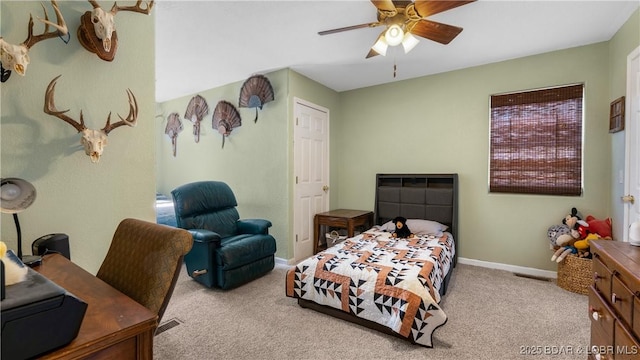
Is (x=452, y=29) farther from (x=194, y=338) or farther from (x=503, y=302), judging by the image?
(x=194, y=338)

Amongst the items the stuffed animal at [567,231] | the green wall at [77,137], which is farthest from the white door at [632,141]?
the green wall at [77,137]

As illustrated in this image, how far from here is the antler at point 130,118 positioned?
179 centimetres

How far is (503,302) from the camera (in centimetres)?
251

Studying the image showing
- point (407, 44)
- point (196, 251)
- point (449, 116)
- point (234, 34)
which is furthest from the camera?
point (449, 116)

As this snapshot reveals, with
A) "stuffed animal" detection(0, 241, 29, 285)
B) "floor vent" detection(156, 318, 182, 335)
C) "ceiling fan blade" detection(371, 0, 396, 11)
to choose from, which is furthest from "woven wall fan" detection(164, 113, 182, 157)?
"stuffed animal" detection(0, 241, 29, 285)

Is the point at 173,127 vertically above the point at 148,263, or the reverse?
the point at 173,127

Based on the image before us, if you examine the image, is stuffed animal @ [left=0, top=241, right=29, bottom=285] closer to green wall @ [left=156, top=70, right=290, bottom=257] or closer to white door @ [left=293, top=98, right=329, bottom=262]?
green wall @ [left=156, top=70, right=290, bottom=257]

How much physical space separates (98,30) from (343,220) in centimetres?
300

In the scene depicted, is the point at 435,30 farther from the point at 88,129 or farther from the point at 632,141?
the point at 88,129

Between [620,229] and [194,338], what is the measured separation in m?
3.70

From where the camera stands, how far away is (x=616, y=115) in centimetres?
256

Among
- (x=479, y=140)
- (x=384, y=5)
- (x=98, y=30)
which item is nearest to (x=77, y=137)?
(x=98, y=30)

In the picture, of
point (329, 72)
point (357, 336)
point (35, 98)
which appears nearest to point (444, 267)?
point (357, 336)

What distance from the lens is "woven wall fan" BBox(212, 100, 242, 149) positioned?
4062 millimetres
